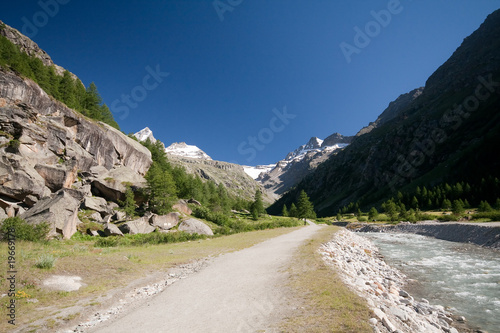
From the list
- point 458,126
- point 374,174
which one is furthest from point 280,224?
point 458,126

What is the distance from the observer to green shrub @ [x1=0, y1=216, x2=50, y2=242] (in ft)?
68.1

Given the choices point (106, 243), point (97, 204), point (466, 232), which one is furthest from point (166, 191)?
point (466, 232)

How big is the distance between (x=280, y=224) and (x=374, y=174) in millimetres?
151587

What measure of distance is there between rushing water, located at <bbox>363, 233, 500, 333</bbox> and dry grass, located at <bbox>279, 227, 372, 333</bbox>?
623 centimetres

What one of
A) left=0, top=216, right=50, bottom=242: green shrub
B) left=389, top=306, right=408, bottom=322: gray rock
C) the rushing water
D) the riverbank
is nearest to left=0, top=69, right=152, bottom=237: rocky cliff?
left=0, top=216, right=50, bottom=242: green shrub

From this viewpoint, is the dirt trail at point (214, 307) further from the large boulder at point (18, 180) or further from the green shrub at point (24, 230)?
the large boulder at point (18, 180)

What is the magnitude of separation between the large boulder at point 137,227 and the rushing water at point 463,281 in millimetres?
33860

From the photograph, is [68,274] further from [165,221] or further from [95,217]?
[165,221]

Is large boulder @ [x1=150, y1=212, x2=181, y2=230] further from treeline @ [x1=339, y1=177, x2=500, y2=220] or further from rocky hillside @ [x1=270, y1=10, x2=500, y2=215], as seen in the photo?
rocky hillside @ [x1=270, y1=10, x2=500, y2=215]

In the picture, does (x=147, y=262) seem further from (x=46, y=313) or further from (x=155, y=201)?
(x=155, y=201)

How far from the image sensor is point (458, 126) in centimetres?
14325

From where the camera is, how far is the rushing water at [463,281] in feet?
33.1

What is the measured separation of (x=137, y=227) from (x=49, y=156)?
60.3 ft

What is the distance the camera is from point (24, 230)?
21.2m
